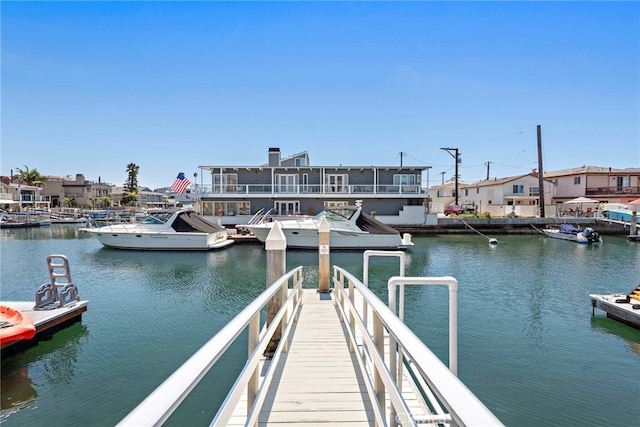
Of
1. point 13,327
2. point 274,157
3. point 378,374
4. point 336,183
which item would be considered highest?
point 274,157

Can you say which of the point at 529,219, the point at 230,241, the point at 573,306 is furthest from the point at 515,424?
the point at 529,219

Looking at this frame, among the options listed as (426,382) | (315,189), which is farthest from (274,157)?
(426,382)

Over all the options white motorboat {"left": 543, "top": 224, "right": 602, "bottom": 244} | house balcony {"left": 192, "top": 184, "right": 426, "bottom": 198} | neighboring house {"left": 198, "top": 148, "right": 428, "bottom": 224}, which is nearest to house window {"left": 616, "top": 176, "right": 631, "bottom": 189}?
white motorboat {"left": 543, "top": 224, "right": 602, "bottom": 244}

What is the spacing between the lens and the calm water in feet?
17.7

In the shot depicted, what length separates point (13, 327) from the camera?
653 centimetres

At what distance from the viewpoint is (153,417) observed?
3.97 feet

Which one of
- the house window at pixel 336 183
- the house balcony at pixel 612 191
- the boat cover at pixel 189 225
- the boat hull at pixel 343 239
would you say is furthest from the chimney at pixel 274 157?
the house balcony at pixel 612 191

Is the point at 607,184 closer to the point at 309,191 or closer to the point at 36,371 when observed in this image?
the point at 309,191

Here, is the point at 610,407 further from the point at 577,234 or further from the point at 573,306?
the point at 577,234

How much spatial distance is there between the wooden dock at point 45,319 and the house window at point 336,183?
23.4 meters

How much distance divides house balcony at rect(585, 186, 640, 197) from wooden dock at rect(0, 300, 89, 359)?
164ft

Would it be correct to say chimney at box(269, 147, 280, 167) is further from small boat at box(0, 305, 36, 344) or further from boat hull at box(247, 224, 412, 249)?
small boat at box(0, 305, 36, 344)

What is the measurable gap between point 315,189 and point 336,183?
6.48ft

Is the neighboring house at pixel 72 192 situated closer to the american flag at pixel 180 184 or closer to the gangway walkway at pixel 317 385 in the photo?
the american flag at pixel 180 184
